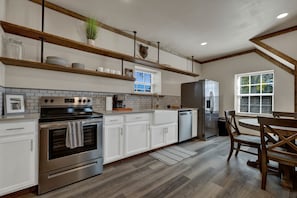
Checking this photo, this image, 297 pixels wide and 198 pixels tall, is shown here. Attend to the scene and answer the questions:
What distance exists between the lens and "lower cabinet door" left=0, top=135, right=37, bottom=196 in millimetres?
1531

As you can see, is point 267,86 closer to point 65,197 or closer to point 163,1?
point 163,1

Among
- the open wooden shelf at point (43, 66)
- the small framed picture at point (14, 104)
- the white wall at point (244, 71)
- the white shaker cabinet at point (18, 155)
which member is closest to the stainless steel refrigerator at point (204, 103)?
the white wall at point (244, 71)

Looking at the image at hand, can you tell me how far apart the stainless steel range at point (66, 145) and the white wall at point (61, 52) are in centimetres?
44

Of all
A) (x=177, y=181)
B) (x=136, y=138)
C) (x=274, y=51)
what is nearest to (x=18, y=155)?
(x=136, y=138)

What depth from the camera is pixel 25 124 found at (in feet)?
5.40

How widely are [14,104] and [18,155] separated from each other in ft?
2.53

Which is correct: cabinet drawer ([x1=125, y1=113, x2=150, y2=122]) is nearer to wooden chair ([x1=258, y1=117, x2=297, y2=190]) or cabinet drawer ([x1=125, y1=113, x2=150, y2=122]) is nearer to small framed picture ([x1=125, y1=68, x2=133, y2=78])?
small framed picture ([x1=125, y1=68, x2=133, y2=78])

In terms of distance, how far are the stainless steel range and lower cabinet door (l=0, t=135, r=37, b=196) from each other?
9cm

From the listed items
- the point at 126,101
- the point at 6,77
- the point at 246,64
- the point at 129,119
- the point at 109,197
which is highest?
the point at 246,64

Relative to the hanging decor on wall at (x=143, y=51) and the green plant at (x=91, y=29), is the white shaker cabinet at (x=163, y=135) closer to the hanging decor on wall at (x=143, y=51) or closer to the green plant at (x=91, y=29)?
the hanging decor on wall at (x=143, y=51)

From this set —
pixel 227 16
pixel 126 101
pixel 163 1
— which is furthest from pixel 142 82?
pixel 227 16

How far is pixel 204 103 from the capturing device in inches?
162

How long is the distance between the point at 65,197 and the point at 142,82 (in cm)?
289

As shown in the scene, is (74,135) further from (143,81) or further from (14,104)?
(143,81)
